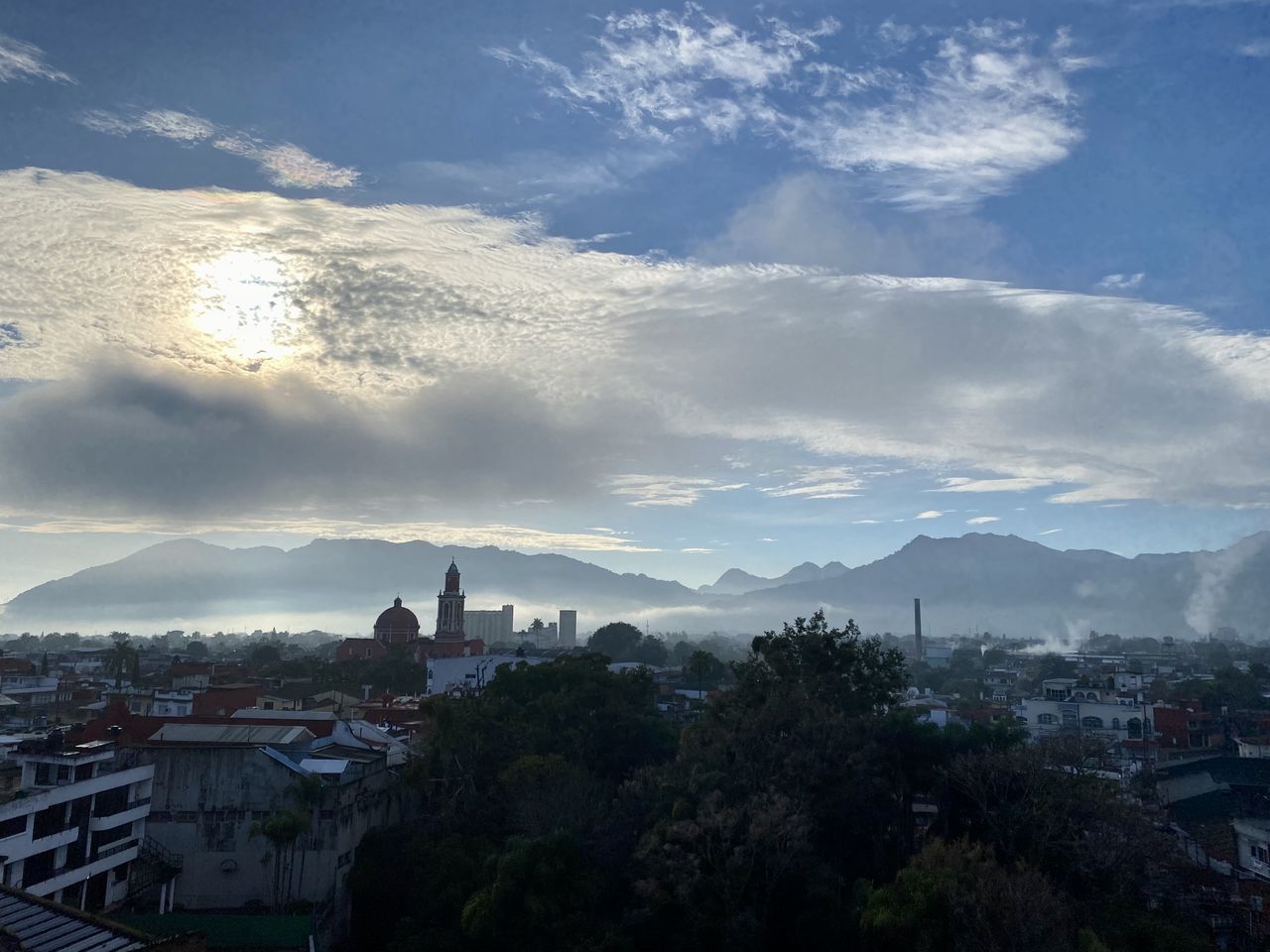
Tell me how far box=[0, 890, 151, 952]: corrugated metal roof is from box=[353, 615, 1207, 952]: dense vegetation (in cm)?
946

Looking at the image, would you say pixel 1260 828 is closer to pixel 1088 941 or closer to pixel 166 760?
pixel 1088 941

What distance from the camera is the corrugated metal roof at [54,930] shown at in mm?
11961

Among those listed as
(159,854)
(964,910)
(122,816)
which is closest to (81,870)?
(122,816)

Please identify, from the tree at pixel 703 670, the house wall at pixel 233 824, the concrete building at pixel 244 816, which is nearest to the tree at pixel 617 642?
the tree at pixel 703 670

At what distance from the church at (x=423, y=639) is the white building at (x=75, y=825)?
54.2m

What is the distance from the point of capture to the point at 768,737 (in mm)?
25641

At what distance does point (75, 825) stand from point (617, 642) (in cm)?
8904

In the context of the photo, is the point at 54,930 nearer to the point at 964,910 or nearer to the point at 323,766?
the point at 964,910

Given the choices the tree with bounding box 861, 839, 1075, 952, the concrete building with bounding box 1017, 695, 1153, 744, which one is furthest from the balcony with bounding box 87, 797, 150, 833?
the concrete building with bounding box 1017, 695, 1153, 744

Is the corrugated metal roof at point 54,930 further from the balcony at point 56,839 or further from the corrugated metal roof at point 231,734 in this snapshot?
the corrugated metal roof at point 231,734

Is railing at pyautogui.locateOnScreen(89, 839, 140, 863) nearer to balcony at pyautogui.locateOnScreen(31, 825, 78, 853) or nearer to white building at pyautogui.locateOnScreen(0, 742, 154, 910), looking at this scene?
white building at pyautogui.locateOnScreen(0, 742, 154, 910)

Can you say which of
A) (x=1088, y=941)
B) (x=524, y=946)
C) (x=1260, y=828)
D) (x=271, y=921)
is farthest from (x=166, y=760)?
(x=1260, y=828)

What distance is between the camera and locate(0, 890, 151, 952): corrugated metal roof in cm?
1196

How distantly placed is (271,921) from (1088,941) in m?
17.8
